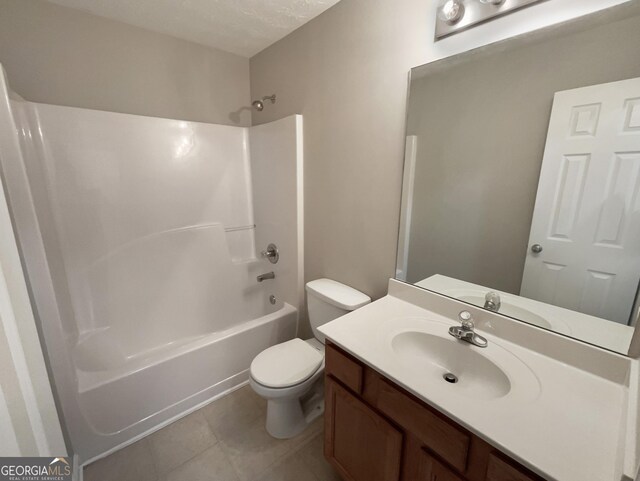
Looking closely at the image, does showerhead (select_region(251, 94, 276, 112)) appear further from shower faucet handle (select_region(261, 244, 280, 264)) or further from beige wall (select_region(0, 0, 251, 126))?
shower faucet handle (select_region(261, 244, 280, 264))

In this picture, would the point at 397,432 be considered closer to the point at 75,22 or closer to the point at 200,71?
the point at 200,71

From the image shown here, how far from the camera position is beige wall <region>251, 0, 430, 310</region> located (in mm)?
1232

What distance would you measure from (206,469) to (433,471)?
46.3 inches

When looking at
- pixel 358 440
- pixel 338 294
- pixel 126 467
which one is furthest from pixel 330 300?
pixel 126 467

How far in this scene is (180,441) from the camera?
4.88 feet

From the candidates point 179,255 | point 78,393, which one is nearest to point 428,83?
point 179,255

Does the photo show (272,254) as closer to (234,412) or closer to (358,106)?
(234,412)

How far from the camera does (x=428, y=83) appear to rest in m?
1.15

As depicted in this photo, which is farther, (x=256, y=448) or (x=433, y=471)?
(x=256, y=448)

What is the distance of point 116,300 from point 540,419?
7.46ft

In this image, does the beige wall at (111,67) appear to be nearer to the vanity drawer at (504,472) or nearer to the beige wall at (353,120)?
the beige wall at (353,120)

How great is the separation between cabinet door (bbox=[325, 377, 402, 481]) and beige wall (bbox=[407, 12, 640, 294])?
0.64m

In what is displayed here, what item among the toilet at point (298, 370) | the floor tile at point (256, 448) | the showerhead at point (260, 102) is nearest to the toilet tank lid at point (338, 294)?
the toilet at point (298, 370)

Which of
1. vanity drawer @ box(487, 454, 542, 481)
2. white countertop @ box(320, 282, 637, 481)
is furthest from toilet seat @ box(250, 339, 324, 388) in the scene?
vanity drawer @ box(487, 454, 542, 481)
